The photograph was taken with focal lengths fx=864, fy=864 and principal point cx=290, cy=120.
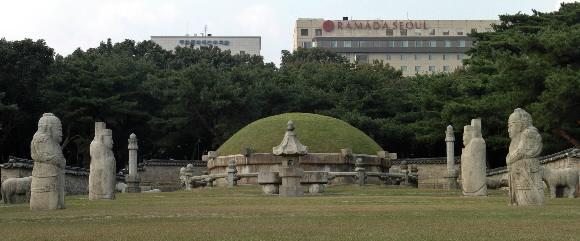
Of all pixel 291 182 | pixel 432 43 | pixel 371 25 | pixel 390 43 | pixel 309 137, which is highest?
pixel 371 25

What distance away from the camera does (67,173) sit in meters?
37.9

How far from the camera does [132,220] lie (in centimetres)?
1453

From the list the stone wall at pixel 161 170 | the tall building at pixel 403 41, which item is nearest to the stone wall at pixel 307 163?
the stone wall at pixel 161 170

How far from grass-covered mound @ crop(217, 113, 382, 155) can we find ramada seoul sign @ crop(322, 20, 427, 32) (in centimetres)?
7966

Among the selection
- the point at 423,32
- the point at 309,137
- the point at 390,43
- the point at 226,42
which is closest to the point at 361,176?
the point at 309,137

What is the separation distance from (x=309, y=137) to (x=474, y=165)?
2146 centimetres

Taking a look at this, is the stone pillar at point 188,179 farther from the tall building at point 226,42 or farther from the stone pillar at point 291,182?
the tall building at point 226,42

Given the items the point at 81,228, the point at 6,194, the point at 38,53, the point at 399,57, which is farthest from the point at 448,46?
the point at 81,228

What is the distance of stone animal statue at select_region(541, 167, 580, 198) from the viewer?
78.3 feet

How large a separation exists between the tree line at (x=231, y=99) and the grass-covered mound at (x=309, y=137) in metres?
5.10

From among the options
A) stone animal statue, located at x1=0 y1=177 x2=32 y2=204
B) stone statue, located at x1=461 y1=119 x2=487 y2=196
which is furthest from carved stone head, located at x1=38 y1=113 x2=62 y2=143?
stone statue, located at x1=461 y1=119 x2=487 y2=196

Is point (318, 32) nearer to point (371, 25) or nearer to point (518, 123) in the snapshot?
point (371, 25)

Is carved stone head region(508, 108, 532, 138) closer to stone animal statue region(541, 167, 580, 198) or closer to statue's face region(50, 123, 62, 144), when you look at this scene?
stone animal statue region(541, 167, 580, 198)

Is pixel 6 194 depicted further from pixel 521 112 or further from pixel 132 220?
pixel 521 112
